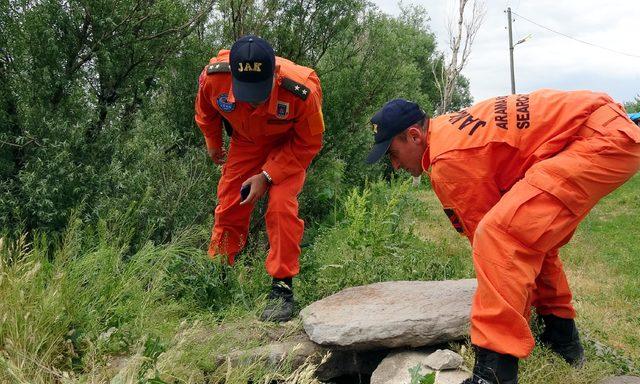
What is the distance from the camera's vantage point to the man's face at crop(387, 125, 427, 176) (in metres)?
3.01

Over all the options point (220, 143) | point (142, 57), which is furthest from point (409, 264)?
point (142, 57)

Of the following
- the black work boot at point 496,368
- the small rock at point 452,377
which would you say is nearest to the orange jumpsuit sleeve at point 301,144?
the small rock at point 452,377

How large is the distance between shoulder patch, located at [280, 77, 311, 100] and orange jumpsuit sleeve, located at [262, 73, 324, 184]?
0.17 feet

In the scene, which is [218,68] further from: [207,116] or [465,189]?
[465,189]

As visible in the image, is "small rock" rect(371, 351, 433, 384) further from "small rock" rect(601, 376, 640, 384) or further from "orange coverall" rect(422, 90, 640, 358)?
"small rock" rect(601, 376, 640, 384)

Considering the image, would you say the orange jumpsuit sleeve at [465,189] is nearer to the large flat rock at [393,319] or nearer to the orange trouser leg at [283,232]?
the large flat rock at [393,319]

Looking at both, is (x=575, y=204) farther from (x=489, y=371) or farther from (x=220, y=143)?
(x=220, y=143)

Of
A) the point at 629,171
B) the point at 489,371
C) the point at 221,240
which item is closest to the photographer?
the point at 489,371

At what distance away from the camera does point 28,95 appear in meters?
3.82

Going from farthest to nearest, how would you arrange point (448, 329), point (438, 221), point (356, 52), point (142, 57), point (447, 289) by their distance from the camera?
1. point (438, 221)
2. point (356, 52)
3. point (142, 57)
4. point (447, 289)
5. point (448, 329)

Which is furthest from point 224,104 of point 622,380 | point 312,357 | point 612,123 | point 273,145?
point 622,380

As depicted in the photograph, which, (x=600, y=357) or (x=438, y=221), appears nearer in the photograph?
(x=600, y=357)

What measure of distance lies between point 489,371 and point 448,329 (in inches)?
23.4

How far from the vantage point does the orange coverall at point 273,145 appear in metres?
3.65
